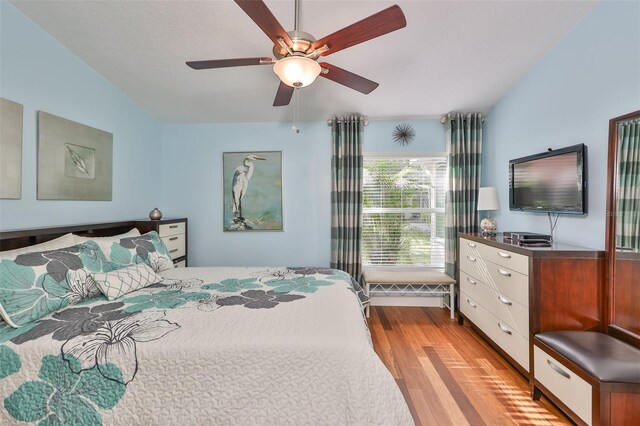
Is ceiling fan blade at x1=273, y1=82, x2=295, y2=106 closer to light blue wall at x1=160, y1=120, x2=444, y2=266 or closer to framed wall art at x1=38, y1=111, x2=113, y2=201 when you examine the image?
light blue wall at x1=160, y1=120, x2=444, y2=266

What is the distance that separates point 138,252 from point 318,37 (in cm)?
220

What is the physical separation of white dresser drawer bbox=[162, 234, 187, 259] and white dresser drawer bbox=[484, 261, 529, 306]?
10.6 ft

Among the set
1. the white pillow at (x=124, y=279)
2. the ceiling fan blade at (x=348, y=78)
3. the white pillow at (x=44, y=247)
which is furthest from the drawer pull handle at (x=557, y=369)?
the white pillow at (x=44, y=247)

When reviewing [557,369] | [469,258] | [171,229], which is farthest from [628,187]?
[171,229]

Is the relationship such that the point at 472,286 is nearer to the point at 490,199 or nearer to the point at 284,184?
the point at 490,199

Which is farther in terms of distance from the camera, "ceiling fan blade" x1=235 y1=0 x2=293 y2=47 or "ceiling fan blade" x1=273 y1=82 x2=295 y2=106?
"ceiling fan blade" x1=273 y1=82 x2=295 y2=106

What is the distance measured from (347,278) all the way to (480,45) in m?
2.26

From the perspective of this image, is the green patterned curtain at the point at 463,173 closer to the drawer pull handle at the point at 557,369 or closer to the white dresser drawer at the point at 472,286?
the white dresser drawer at the point at 472,286

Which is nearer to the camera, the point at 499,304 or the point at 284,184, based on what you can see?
the point at 499,304

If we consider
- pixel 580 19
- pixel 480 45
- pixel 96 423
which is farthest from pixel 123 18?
pixel 580 19

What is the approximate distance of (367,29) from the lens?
1405mm

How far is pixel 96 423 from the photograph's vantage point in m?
1.09

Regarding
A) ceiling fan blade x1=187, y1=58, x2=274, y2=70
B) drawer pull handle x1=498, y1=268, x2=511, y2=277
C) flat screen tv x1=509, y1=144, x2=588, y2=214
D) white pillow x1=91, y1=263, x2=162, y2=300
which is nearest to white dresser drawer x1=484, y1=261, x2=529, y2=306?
drawer pull handle x1=498, y1=268, x2=511, y2=277

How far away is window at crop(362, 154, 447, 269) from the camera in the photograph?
11.7 feet
